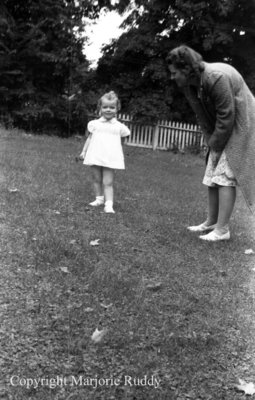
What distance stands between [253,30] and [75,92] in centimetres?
781

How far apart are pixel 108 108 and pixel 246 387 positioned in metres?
3.90

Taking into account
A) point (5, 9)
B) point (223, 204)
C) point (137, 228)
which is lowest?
point (137, 228)

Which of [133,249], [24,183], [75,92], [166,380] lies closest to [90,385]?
[166,380]

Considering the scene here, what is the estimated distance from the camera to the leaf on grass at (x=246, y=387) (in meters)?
2.11

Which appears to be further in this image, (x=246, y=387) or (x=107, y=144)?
(x=107, y=144)

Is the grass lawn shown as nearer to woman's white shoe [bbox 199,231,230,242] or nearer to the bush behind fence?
woman's white shoe [bbox 199,231,230,242]

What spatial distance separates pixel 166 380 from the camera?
6.98 ft

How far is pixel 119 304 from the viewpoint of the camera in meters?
2.88

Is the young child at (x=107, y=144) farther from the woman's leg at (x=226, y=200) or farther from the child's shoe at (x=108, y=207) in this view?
the woman's leg at (x=226, y=200)

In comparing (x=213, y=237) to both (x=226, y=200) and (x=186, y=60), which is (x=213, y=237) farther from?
(x=186, y=60)

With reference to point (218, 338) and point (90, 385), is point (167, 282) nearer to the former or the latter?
point (218, 338)

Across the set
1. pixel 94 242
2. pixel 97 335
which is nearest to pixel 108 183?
pixel 94 242

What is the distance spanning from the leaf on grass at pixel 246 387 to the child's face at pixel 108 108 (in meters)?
3.84

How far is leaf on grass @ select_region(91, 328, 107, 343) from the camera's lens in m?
2.39
